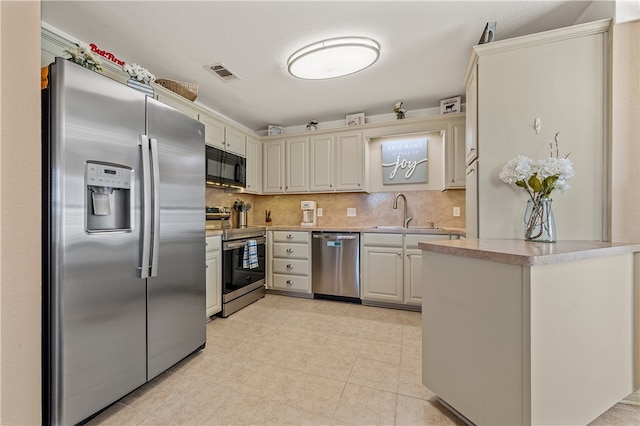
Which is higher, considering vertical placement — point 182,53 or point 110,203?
point 182,53

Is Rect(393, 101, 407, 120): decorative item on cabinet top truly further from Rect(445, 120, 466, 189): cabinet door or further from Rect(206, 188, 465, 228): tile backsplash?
Rect(206, 188, 465, 228): tile backsplash

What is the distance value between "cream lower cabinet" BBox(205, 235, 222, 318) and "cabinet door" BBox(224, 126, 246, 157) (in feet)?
4.08

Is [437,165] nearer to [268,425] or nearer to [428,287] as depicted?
[428,287]

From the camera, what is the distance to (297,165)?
12.8ft

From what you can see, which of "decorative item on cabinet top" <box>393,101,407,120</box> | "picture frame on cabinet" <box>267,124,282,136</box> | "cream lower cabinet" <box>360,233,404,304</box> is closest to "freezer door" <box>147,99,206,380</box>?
"cream lower cabinet" <box>360,233,404,304</box>

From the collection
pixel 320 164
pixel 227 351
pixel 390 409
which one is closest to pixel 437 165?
pixel 320 164

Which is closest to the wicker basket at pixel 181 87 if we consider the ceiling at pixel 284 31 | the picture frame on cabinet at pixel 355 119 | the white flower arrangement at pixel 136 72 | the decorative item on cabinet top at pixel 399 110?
the ceiling at pixel 284 31

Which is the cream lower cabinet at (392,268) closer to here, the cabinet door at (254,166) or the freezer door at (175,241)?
the cabinet door at (254,166)

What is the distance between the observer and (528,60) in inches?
68.5

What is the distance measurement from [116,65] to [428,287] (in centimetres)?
275

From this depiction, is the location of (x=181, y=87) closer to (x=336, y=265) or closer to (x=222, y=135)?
(x=222, y=135)

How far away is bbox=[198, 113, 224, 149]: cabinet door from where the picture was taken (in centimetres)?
298

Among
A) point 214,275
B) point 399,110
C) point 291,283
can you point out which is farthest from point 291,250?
point 399,110

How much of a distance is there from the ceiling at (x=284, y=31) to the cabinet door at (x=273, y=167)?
1.18m
